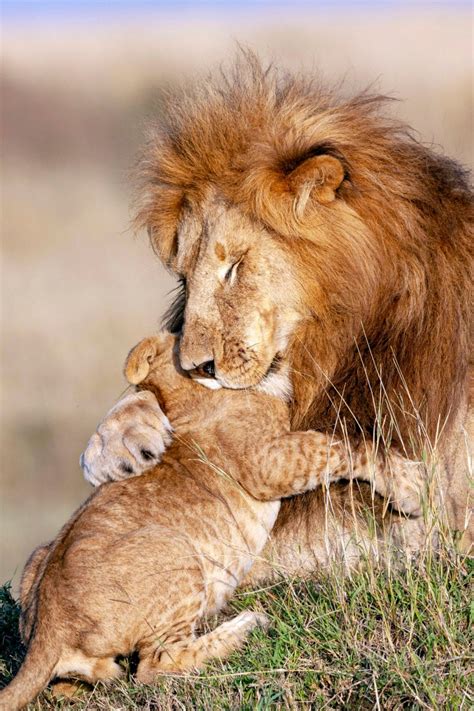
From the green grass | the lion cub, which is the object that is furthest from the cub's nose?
the green grass

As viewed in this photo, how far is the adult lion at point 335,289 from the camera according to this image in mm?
4340

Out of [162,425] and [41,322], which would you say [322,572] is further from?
[41,322]

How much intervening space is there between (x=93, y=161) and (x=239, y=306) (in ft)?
53.0

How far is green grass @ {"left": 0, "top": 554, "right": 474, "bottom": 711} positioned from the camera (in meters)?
3.31

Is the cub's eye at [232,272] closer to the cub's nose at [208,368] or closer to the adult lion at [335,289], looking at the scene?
the adult lion at [335,289]

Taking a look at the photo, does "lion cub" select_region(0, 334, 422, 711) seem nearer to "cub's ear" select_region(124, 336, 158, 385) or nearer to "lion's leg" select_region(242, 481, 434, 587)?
"cub's ear" select_region(124, 336, 158, 385)

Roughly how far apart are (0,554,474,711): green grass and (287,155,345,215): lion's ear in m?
1.26

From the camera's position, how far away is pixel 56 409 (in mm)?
11117

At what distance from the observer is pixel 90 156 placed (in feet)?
67.1

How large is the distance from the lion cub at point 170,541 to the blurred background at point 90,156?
1120 millimetres

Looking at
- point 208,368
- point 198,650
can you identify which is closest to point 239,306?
point 208,368

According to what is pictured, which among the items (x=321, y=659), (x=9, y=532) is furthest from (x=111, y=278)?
(x=321, y=659)

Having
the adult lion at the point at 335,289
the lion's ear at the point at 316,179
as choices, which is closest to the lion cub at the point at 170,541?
the adult lion at the point at 335,289

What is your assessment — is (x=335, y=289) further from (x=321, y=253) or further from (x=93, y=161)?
(x=93, y=161)
